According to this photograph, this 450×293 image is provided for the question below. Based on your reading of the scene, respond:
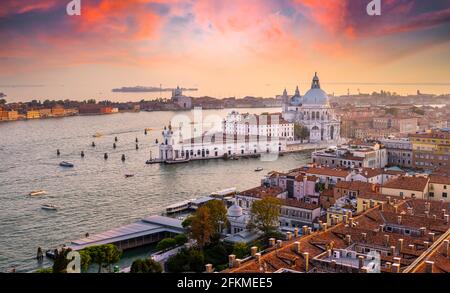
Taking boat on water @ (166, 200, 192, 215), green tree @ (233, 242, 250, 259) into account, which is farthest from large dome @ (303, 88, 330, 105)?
green tree @ (233, 242, 250, 259)

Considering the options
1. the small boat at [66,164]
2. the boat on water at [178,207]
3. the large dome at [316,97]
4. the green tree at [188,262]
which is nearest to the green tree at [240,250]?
the green tree at [188,262]

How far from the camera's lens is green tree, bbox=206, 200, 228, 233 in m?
3.74

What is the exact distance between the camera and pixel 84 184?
6.61 metres

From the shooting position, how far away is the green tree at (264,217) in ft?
12.2

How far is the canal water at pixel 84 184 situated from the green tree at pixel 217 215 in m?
1.15

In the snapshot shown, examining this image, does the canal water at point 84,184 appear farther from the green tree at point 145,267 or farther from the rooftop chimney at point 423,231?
the rooftop chimney at point 423,231

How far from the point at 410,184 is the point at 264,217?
1620 mm

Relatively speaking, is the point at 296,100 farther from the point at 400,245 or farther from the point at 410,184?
the point at 400,245

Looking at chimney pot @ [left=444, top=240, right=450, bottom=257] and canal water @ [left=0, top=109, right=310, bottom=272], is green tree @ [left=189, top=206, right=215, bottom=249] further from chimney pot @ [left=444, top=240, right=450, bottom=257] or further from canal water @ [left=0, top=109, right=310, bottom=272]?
chimney pot @ [left=444, top=240, right=450, bottom=257]

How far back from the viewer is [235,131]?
1305 centimetres

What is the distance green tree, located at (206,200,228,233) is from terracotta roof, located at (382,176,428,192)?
164 cm
